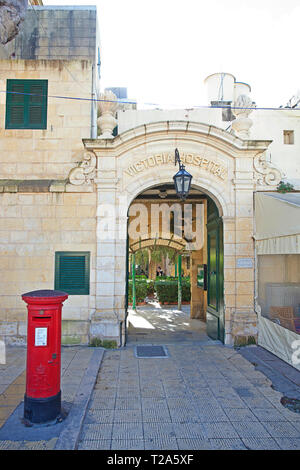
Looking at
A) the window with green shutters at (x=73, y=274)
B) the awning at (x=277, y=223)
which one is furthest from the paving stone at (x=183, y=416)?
the window with green shutters at (x=73, y=274)

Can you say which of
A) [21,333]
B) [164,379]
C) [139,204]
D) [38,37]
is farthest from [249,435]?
[38,37]

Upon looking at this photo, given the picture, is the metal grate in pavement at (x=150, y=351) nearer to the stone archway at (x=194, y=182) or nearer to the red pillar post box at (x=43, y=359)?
the stone archway at (x=194, y=182)

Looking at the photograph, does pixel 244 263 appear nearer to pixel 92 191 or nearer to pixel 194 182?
pixel 194 182

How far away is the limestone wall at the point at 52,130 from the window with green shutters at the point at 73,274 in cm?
201

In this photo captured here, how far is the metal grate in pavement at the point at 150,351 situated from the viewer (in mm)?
6859

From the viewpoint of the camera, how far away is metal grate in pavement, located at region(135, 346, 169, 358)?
22.5ft

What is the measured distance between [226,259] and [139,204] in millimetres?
5197

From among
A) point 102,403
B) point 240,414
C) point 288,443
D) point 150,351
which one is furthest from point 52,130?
point 288,443

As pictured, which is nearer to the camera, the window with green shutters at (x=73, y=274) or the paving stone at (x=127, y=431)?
the paving stone at (x=127, y=431)

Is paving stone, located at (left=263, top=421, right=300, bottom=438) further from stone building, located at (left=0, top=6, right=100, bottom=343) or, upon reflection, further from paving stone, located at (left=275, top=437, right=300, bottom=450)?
stone building, located at (left=0, top=6, right=100, bottom=343)

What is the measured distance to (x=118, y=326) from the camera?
728cm

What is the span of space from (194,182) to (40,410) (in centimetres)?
561

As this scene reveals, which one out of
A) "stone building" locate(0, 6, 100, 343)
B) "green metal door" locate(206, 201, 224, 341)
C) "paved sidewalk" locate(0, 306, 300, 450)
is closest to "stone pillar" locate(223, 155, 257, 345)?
"green metal door" locate(206, 201, 224, 341)
